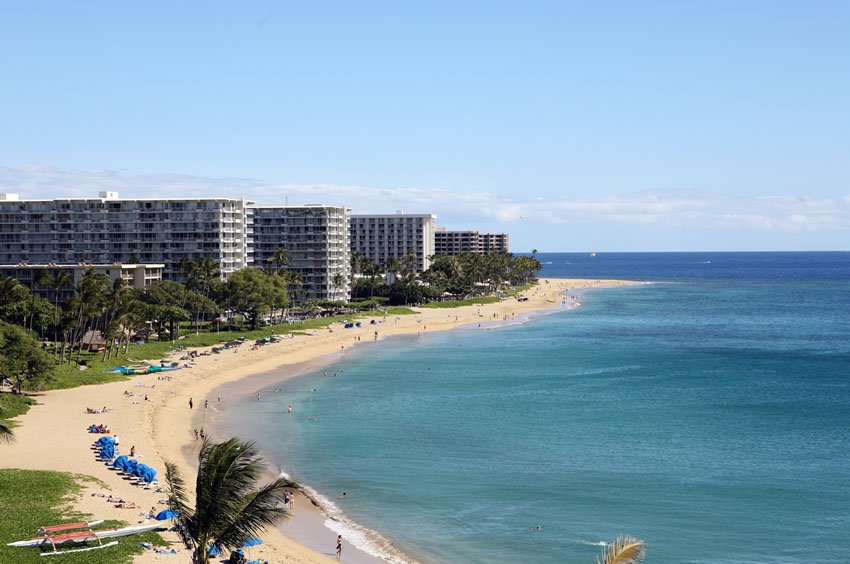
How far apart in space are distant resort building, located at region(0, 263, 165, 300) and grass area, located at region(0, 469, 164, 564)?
62.7m

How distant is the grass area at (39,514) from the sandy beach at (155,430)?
0.84 meters

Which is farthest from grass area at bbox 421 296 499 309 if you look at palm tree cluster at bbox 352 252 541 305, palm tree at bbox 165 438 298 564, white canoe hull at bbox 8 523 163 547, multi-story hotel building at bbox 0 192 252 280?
palm tree at bbox 165 438 298 564

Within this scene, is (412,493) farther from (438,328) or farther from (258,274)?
(438,328)

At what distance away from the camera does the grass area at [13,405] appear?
56194 millimetres

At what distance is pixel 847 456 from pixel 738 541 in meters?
20.0

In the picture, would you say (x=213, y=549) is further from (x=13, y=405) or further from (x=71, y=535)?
(x=13, y=405)

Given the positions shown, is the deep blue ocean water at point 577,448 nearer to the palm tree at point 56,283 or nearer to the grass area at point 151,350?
the grass area at point 151,350

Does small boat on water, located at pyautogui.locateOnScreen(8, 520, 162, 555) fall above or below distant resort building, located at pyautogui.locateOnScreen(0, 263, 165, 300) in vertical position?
below

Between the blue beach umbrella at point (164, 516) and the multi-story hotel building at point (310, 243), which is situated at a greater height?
the multi-story hotel building at point (310, 243)

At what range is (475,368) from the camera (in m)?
92.9

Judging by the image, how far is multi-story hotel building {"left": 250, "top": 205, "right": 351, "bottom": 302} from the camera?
5906 inches

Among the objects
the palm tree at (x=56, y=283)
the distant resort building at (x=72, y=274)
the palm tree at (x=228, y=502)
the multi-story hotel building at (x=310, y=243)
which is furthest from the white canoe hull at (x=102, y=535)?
the multi-story hotel building at (x=310, y=243)

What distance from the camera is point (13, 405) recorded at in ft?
194

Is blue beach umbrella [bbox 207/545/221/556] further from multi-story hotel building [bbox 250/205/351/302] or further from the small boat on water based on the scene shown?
multi-story hotel building [bbox 250/205/351/302]
